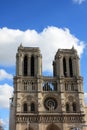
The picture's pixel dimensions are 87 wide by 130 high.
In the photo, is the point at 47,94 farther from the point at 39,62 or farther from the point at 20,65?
the point at 20,65

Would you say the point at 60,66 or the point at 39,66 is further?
the point at 60,66

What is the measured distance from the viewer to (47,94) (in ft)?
233

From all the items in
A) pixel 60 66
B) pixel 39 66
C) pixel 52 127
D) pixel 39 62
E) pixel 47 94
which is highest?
pixel 39 62

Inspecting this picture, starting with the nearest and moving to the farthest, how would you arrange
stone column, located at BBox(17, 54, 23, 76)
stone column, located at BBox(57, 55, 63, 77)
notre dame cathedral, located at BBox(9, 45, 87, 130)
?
notre dame cathedral, located at BBox(9, 45, 87, 130) < stone column, located at BBox(17, 54, 23, 76) < stone column, located at BBox(57, 55, 63, 77)

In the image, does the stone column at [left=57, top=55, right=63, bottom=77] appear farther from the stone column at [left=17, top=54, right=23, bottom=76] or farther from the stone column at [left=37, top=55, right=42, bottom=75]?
the stone column at [left=17, top=54, right=23, bottom=76]

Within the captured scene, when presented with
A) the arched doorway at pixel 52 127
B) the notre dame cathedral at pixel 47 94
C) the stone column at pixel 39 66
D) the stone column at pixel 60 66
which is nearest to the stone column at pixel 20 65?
the notre dame cathedral at pixel 47 94

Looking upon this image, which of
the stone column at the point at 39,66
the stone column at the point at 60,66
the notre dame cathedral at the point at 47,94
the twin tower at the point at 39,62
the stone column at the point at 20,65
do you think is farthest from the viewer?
the stone column at the point at 60,66

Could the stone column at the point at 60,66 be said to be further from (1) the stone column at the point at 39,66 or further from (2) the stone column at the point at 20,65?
(2) the stone column at the point at 20,65

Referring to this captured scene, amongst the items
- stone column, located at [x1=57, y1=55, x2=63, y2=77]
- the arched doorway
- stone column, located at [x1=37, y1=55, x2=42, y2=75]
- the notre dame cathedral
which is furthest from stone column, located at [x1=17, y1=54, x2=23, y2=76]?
the arched doorway

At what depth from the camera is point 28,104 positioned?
227 feet

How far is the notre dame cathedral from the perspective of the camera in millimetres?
67438

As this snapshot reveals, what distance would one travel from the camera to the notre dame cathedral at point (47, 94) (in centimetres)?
6744

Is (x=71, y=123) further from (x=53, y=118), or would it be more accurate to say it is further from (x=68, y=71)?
(x=68, y=71)

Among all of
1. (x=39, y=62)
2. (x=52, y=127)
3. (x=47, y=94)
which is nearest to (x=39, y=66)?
(x=39, y=62)
